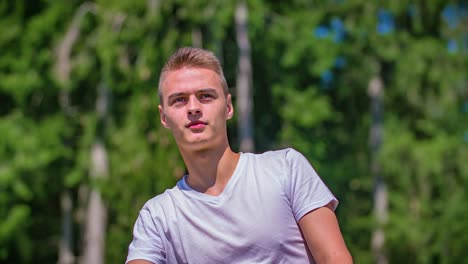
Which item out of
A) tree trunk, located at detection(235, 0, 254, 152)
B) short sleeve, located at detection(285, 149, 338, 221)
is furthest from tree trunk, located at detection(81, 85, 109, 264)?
short sleeve, located at detection(285, 149, 338, 221)

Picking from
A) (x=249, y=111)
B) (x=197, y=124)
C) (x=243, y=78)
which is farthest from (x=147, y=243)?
(x=243, y=78)

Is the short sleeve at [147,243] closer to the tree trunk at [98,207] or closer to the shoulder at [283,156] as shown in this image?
the shoulder at [283,156]

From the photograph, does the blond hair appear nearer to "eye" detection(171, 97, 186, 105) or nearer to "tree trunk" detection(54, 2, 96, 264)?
→ "eye" detection(171, 97, 186, 105)

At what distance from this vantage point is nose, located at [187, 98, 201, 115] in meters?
2.38

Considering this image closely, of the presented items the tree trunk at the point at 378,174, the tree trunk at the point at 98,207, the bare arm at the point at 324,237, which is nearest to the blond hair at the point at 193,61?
the bare arm at the point at 324,237

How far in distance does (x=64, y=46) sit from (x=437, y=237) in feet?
32.4

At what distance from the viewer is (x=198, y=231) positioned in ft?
7.80

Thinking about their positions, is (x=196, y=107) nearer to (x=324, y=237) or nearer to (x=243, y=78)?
(x=324, y=237)

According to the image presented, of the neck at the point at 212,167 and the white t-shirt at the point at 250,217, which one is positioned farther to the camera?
the neck at the point at 212,167

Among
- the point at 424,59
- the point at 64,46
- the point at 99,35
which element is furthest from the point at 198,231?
the point at 424,59

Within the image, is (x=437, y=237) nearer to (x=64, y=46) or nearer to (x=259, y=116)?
(x=259, y=116)

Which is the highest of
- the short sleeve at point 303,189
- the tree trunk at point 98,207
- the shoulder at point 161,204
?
the short sleeve at point 303,189

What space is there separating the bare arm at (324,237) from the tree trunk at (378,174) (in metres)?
17.3

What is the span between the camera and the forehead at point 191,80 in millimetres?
2396
